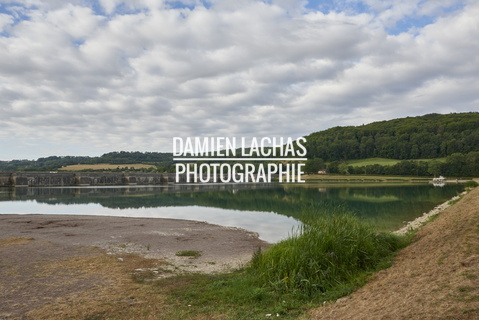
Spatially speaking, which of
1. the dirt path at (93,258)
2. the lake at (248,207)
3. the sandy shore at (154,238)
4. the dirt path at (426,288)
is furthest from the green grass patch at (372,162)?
the dirt path at (426,288)

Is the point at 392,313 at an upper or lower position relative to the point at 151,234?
upper

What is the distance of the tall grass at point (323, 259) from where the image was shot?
9133 mm

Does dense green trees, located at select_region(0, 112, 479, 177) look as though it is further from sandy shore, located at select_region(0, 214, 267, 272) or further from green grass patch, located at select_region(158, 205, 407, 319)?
green grass patch, located at select_region(158, 205, 407, 319)

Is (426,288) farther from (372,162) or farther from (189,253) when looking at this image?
(372,162)

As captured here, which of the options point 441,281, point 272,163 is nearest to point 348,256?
point 441,281

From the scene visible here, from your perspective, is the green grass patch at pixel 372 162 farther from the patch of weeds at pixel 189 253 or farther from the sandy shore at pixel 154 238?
the patch of weeds at pixel 189 253

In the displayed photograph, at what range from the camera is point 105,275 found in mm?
11070

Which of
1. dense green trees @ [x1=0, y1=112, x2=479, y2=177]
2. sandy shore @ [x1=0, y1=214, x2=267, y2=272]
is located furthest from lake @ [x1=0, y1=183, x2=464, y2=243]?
dense green trees @ [x1=0, y1=112, x2=479, y2=177]

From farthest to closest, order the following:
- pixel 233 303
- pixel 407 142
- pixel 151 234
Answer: pixel 407 142 < pixel 151 234 < pixel 233 303

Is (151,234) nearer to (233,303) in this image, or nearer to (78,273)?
(78,273)

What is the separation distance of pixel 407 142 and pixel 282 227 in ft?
472

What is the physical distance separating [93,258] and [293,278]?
8.49m

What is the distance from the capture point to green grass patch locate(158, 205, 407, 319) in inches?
318

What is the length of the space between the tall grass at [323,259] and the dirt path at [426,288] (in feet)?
2.80
